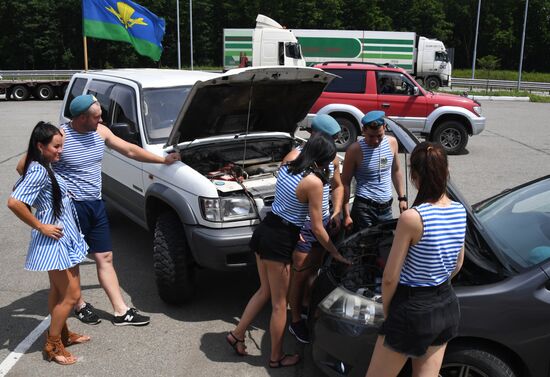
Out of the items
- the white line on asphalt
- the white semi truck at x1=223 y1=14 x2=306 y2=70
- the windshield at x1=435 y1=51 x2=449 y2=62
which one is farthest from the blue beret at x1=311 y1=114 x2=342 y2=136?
the windshield at x1=435 y1=51 x2=449 y2=62

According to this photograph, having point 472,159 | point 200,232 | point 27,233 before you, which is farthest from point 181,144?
point 472,159

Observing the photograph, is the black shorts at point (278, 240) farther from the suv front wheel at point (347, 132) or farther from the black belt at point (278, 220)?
the suv front wheel at point (347, 132)

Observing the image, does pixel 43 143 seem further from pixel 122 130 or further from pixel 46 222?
pixel 122 130

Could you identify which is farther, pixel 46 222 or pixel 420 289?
pixel 46 222

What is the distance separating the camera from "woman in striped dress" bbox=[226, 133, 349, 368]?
3402mm

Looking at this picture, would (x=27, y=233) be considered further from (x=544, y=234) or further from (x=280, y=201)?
(x=544, y=234)

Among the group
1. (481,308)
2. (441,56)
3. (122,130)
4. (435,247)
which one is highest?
(441,56)

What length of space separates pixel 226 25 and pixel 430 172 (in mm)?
60837

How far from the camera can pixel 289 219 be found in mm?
3518

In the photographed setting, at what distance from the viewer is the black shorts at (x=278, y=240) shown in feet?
11.5

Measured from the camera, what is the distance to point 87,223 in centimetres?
421

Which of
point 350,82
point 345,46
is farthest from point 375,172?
point 345,46

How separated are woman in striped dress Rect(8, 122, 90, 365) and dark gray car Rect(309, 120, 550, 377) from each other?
173 centimetres

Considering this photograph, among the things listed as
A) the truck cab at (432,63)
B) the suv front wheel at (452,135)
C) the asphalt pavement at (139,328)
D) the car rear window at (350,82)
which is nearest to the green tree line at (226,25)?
the truck cab at (432,63)
